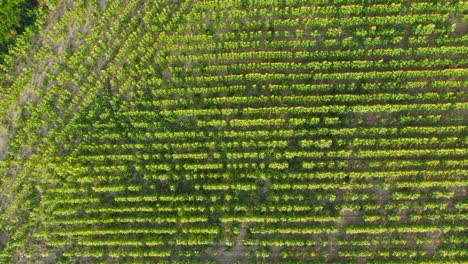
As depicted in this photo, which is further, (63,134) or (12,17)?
(12,17)

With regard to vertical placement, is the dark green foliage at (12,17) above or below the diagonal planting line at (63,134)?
above

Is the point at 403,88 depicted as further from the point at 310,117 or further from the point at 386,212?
the point at 386,212

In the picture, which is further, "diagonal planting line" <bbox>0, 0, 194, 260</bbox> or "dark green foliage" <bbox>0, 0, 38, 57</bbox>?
"dark green foliage" <bbox>0, 0, 38, 57</bbox>

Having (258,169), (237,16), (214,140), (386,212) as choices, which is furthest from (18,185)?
(386,212)

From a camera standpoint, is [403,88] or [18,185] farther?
[18,185]

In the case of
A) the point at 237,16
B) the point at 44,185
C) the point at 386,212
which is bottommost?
the point at 386,212

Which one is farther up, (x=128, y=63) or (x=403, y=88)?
(x=128, y=63)

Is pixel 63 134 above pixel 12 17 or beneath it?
beneath

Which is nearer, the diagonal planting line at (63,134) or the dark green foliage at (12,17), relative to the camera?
the diagonal planting line at (63,134)

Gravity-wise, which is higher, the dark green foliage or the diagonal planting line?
the dark green foliage
